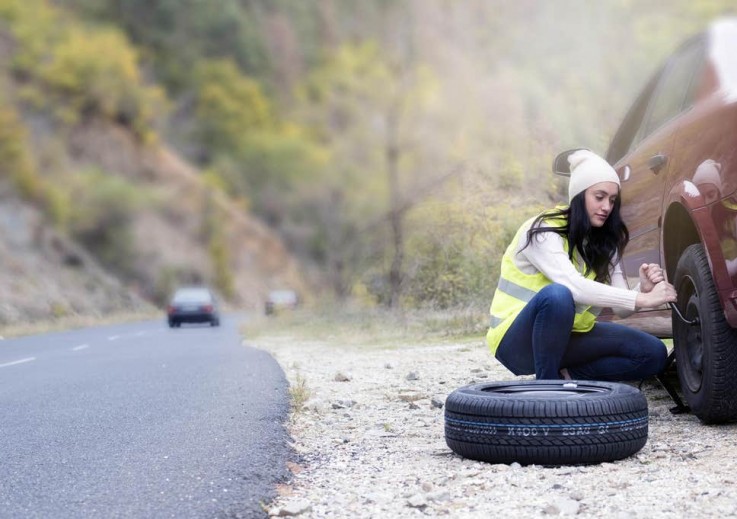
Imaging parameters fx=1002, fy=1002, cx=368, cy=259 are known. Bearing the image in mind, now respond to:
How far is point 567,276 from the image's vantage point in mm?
5004

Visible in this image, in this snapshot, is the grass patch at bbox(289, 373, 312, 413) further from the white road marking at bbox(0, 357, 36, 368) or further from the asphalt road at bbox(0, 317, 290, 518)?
the white road marking at bbox(0, 357, 36, 368)

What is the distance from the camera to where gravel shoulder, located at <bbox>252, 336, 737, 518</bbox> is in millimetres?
3588

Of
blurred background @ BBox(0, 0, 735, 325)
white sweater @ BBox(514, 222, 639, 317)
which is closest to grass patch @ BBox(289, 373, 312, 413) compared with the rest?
white sweater @ BBox(514, 222, 639, 317)

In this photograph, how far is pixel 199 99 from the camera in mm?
66750

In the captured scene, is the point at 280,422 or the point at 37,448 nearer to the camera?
the point at 37,448

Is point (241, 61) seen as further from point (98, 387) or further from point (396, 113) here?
point (98, 387)

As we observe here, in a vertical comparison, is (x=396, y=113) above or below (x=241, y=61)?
below

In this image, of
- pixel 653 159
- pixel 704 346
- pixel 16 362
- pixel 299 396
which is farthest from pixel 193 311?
pixel 704 346

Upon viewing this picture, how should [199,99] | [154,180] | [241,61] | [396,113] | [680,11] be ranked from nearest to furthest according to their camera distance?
[680,11] < [396,113] < [154,180] < [199,99] < [241,61]

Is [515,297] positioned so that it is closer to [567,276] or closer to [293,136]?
[567,276]

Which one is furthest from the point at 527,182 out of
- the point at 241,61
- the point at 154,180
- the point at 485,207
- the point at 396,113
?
the point at 241,61

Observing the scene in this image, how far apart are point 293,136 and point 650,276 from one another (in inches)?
2519

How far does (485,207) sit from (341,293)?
25.4 ft

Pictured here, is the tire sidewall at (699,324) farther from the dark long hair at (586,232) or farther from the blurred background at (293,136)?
the blurred background at (293,136)
